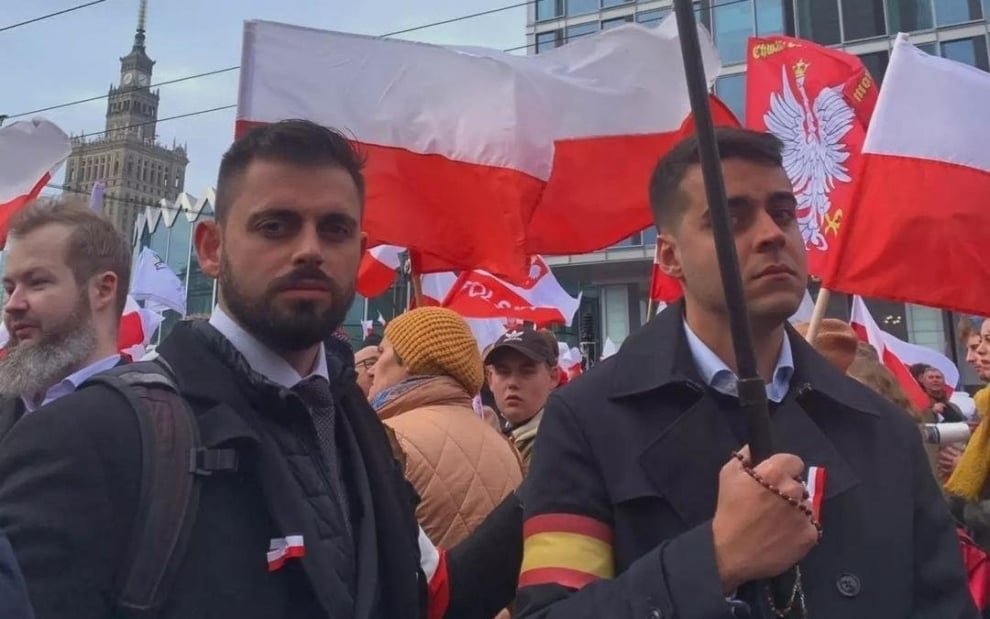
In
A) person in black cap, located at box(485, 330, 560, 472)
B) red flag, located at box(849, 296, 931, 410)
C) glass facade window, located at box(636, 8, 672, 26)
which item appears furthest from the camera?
glass facade window, located at box(636, 8, 672, 26)

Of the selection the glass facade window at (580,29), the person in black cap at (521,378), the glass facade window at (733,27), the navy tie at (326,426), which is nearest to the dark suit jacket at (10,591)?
the navy tie at (326,426)

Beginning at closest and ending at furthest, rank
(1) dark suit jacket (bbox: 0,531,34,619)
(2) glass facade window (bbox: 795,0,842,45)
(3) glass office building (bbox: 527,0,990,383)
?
1. (1) dark suit jacket (bbox: 0,531,34,619)
2. (3) glass office building (bbox: 527,0,990,383)
3. (2) glass facade window (bbox: 795,0,842,45)

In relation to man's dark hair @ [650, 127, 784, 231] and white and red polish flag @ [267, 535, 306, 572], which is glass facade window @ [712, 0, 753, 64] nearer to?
man's dark hair @ [650, 127, 784, 231]

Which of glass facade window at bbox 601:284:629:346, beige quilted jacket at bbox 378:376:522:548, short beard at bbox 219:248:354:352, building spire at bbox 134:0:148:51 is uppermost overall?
building spire at bbox 134:0:148:51

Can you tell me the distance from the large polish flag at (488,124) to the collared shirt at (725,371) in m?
2.57

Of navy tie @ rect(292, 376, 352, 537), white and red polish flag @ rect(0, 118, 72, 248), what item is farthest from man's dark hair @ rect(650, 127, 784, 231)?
white and red polish flag @ rect(0, 118, 72, 248)

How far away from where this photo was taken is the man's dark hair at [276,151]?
6.34 ft

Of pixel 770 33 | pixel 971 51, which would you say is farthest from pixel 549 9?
pixel 971 51

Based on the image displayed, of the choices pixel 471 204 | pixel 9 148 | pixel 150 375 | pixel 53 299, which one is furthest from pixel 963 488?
pixel 9 148

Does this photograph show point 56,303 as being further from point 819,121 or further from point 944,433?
point 819,121

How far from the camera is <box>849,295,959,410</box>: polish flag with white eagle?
6879 millimetres

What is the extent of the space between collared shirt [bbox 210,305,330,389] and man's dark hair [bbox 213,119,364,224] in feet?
0.83

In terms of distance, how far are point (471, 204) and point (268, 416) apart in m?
3.20

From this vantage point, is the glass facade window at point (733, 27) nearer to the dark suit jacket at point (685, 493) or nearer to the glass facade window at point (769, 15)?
the glass facade window at point (769, 15)
